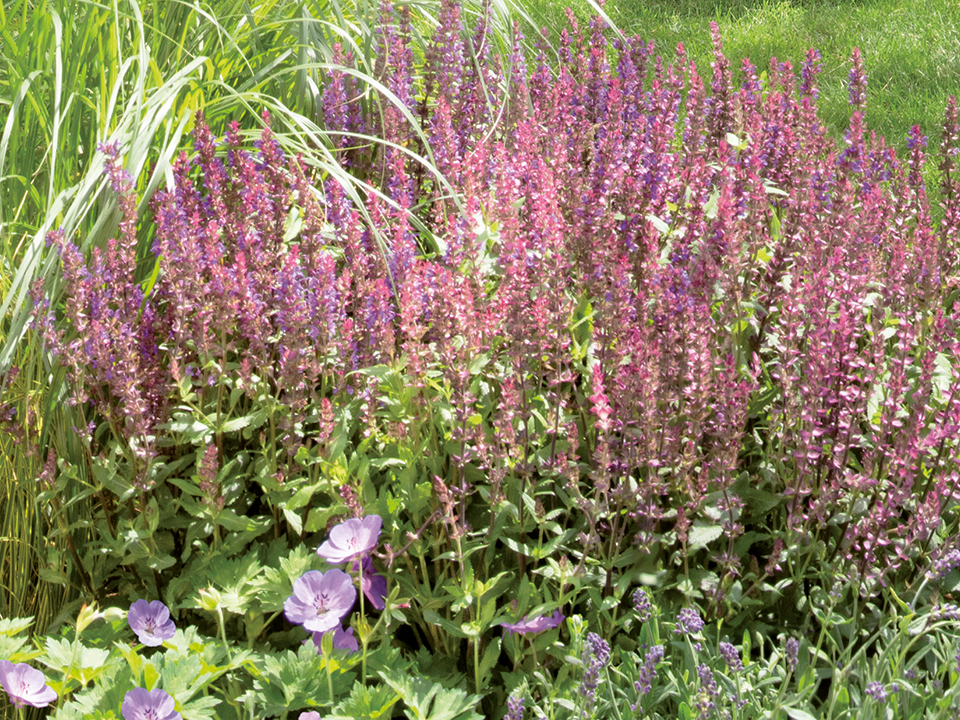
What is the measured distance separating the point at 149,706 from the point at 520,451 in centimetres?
85

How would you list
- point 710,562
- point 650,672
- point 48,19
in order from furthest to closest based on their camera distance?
point 48,19 < point 710,562 < point 650,672

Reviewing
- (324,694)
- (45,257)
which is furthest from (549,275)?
(45,257)

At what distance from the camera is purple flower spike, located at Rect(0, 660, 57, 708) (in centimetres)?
186

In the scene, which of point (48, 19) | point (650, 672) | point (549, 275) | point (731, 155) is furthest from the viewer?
point (48, 19)

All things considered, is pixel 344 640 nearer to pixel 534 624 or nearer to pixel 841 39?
pixel 534 624

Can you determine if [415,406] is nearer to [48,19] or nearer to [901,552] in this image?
[901,552]

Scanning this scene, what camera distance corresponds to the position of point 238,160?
2.55 meters

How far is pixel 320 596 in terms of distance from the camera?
2.05m

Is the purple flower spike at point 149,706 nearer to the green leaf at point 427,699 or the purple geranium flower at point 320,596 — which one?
the purple geranium flower at point 320,596

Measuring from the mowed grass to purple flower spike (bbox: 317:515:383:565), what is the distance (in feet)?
14.3

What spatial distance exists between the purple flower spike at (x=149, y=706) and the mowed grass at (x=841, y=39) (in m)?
4.76

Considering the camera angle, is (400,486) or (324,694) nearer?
(324,694)

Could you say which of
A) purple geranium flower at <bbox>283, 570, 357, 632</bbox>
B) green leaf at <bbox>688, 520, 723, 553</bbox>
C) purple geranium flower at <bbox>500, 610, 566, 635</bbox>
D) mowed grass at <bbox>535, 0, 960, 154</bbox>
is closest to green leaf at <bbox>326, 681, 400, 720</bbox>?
purple geranium flower at <bbox>283, 570, 357, 632</bbox>

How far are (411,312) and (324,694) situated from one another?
2.60ft
